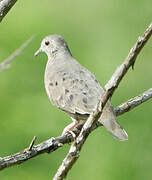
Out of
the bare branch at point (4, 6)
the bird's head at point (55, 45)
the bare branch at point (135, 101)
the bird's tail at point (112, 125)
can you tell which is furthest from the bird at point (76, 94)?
the bare branch at point (4, 6)

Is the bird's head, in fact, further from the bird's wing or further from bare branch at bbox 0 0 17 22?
bare branch at bbox 0 0 17 22

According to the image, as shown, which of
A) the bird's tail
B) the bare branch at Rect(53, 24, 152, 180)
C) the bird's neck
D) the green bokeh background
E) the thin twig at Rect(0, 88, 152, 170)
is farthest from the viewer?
the green bokeh background

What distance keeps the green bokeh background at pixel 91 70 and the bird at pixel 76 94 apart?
1565 millimetres

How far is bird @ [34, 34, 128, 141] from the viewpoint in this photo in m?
4.09

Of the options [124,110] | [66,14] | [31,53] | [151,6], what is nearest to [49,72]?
[124,110]

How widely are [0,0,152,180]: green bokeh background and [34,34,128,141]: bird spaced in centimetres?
156

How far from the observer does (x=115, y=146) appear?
21.2ft

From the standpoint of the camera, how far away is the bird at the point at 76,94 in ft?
13.4

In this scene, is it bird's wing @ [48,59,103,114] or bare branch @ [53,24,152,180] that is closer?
bare branch @ [53,24,152,180]

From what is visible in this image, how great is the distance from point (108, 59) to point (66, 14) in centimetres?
119

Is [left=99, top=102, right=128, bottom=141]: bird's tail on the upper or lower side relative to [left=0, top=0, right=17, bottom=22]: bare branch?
lower

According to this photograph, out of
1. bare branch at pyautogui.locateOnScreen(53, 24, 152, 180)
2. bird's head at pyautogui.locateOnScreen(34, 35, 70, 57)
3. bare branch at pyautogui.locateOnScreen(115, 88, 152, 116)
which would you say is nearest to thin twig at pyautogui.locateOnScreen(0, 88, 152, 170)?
bare branch at pyautogui.locateOnScreen(53, 24, 152, 180)

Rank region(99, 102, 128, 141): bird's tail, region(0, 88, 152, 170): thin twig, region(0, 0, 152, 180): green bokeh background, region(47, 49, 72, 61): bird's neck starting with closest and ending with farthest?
region(0, 88, 152, 170): thin twig, region(99, 102, 128, 141): bird's tail, region(47, 49, 72, 61): bird's neck, region(0, 0, 152, 180): green bokeh background

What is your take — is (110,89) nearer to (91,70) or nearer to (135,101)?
(135,101)
